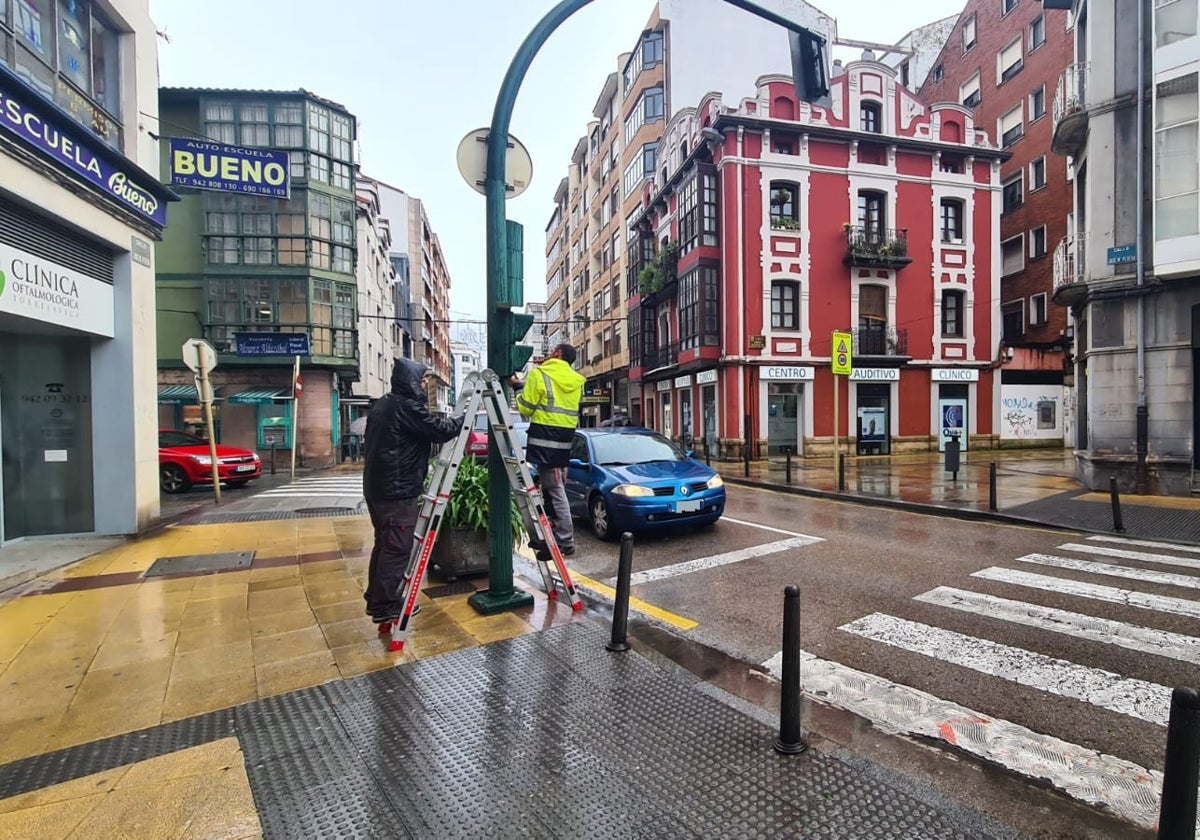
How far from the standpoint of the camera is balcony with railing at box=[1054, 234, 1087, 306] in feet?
41.8

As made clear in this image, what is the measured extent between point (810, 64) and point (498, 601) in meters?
6.40

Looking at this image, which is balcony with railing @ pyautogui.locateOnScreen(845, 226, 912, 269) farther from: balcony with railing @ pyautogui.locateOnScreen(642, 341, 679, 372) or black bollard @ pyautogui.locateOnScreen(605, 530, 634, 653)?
black bollard @ pyautogui.locateOnScreen(605, 530, 634, 653)

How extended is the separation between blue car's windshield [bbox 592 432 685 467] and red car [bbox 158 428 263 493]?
991 centimetres

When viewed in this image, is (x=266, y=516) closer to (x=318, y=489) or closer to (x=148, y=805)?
(x=318, y=489)

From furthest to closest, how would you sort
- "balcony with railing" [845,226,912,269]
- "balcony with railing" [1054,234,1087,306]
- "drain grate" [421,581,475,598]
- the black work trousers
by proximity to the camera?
"balcony with railing" [845,226,912,269] < "balcony with railing" [1054,234,1087,306] < "drain grate" [421,581,475,598] < the black work trousers

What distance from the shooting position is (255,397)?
958 inches

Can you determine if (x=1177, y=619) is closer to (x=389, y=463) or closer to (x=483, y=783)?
(x=483, y=783)

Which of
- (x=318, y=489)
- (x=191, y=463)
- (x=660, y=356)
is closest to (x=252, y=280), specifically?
(x=191, y=463)

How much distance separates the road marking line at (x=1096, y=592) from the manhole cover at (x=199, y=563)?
7.97 m

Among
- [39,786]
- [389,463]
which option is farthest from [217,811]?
[389,463]

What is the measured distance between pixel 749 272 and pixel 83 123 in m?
20.1

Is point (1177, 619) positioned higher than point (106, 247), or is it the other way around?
point (106, 247)

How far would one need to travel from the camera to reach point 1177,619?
483 centimetres

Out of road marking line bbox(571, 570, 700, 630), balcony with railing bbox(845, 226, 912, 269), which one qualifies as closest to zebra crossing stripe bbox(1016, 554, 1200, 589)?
road marking line bbox(571, 570, 700, 630)
